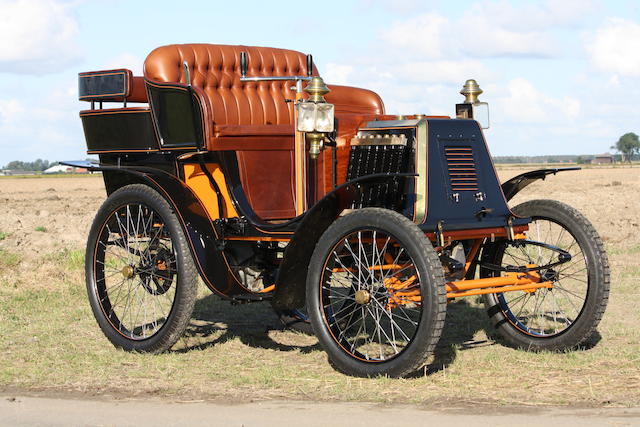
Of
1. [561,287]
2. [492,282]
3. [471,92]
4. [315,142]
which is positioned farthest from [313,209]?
[561,287]

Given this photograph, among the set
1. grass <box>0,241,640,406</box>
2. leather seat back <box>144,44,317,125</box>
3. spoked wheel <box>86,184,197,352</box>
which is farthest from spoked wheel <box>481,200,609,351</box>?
spoked wheel <box>86,184,197,352</box>

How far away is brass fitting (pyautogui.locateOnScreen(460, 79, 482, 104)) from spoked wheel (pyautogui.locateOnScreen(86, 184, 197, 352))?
86.2 inches

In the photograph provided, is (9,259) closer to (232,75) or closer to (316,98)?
(232,75)

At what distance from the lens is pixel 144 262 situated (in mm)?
6789

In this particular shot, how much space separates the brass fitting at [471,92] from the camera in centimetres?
661

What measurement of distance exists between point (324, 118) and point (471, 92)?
1405 mm

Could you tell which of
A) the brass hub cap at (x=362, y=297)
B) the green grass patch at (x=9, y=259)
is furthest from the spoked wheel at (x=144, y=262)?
the green grass patch at (x=9, y=259)

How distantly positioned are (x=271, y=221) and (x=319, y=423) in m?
2.29

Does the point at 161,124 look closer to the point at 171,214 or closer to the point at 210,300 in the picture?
the point at 171,214

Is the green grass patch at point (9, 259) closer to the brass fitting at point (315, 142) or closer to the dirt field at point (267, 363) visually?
the dirt field at point (267, 363)

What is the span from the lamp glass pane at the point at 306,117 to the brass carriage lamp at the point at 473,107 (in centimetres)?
134

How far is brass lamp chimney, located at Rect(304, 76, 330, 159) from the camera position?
5.76 m

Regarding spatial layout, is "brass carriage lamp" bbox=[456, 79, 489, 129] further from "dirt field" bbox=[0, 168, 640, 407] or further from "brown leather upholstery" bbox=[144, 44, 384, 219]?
"dirt field" bbox=[0, 168, 640, 407]

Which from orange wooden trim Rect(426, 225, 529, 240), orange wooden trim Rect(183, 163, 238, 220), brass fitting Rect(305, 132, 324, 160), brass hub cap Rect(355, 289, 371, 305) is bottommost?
brass hub cap Rect(355, 289, 371, 305)
